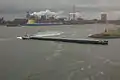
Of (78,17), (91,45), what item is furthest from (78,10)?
(91,45)

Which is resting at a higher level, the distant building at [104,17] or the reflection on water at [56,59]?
the distant building at [104,17]

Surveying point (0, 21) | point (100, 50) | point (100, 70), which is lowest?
point (100, 70)

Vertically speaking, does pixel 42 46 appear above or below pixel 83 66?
above

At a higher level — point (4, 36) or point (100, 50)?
point (4, 36)

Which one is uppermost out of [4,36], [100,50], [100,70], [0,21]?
[0,21]

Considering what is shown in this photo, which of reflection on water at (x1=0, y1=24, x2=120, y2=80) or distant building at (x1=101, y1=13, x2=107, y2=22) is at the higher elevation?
distant building at (x1=101, y1=13, x2=107, y2=22)

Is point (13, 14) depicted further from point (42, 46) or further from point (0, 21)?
point (42, 46)

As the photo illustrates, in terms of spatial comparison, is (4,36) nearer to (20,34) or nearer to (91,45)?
(20,34)

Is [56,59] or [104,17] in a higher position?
[104,17]

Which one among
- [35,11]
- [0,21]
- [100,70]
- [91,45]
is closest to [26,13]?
[35,11]
